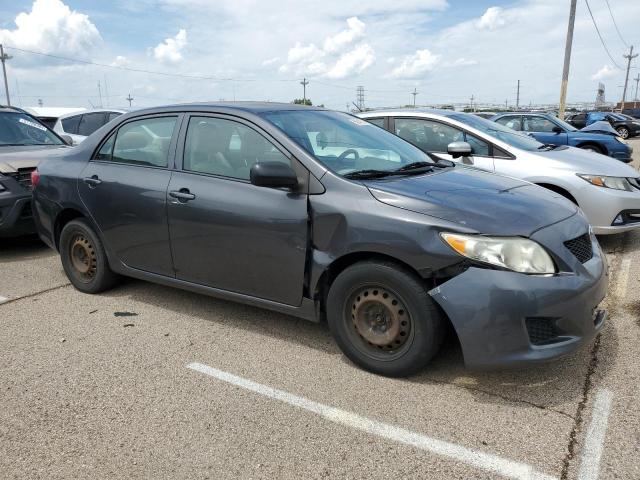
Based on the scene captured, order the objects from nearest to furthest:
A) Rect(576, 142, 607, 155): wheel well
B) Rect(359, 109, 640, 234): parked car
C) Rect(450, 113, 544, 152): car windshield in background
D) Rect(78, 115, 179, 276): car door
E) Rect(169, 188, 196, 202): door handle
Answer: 1. Rect(169, 188, 196, 202): door handle
2. Rect(78, 115, 179, 276): car door
3. Rect(359, 109, 640, 234): parked car
4. Rect(450, 113, 544, 152): car windshield in background
5. Rect(576, 142, 607, 155): wheel well

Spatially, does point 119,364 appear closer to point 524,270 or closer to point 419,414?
point 419,414

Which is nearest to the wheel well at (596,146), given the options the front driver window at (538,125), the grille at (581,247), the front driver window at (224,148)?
the front driver window at (538,125)

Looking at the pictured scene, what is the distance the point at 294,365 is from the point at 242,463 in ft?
3.22

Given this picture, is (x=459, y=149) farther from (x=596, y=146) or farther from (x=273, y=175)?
(x=596, y=146)

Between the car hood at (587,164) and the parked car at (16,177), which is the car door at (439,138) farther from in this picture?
the parked car at (16,177)

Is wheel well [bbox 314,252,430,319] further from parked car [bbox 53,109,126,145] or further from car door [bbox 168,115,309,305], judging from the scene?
parked car [bbox 53,109,126,145]

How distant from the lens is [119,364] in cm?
343

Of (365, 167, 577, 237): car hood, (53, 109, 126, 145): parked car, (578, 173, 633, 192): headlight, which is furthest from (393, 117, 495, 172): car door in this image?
(53, 109, 126, 145): parked car

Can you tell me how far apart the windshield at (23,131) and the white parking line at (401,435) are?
5.35 metres

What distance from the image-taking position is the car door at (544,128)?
40.8ft

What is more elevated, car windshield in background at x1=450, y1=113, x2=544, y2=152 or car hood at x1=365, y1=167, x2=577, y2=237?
car windshield in background at x1=450, y1=113, x2=544, y2=152

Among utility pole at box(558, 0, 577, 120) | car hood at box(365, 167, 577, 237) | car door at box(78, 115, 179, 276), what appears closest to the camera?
car hood at box(365, 167, 577, 237)

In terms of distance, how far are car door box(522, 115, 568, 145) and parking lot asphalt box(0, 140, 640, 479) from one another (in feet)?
30.4

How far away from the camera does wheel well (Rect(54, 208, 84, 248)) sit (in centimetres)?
466
